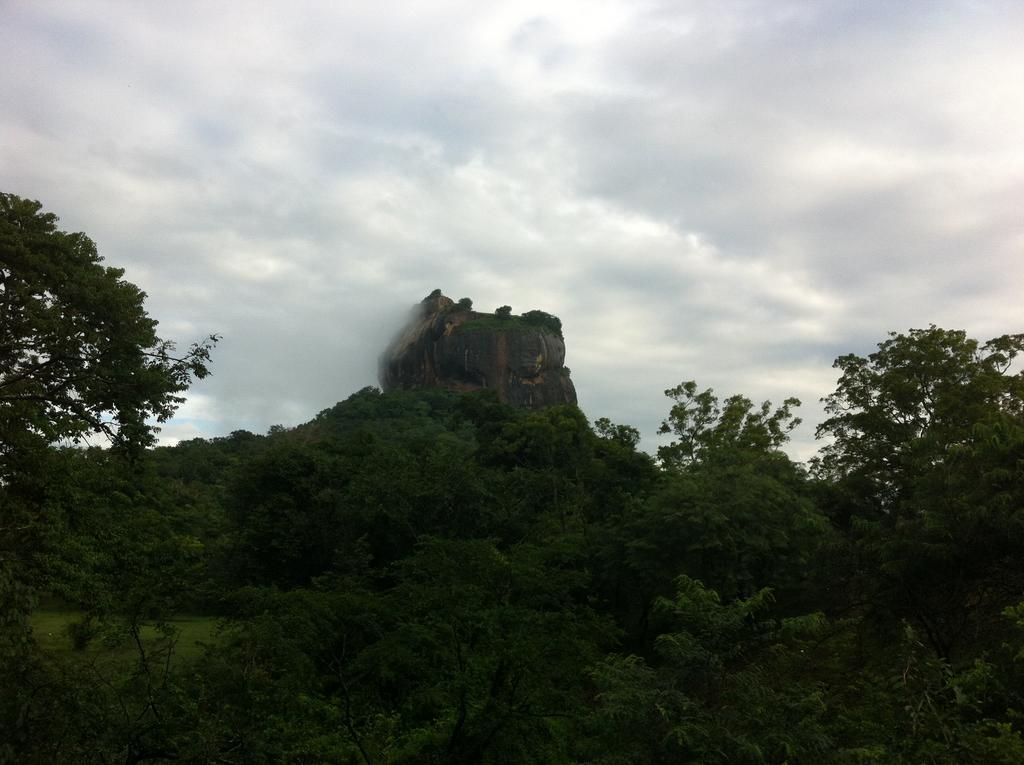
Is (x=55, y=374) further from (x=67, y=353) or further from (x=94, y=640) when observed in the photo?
(x=94, y=640)

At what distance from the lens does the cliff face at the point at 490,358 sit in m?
70.4

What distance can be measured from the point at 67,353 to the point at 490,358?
58.6 m

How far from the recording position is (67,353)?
12219 millimetres

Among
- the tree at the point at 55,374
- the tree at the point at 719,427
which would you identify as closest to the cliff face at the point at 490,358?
the tree at the point at 719,427

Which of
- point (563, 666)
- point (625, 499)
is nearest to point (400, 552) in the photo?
point (625, 499)

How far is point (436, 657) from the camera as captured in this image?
35.2 ft

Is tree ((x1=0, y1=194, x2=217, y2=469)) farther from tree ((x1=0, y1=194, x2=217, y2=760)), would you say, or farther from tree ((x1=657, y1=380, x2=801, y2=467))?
tree ((x1=657, y1=380, x2=801, y2=467))

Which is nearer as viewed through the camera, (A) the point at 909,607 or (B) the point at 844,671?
(A) the point at 909,607

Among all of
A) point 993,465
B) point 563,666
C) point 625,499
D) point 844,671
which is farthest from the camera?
point 625,499

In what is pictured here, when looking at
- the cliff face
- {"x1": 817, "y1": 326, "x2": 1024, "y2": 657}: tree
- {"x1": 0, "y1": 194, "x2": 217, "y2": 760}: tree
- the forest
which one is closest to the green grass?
the forest

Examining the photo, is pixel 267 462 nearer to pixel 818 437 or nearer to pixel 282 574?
pixel 282 574

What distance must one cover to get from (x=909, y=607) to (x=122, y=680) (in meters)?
12.9

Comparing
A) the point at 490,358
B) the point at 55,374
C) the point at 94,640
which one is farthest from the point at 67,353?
the point at 490,358

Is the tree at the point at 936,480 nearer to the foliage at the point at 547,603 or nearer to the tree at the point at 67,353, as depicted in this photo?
the foliage at the point at 547,603
